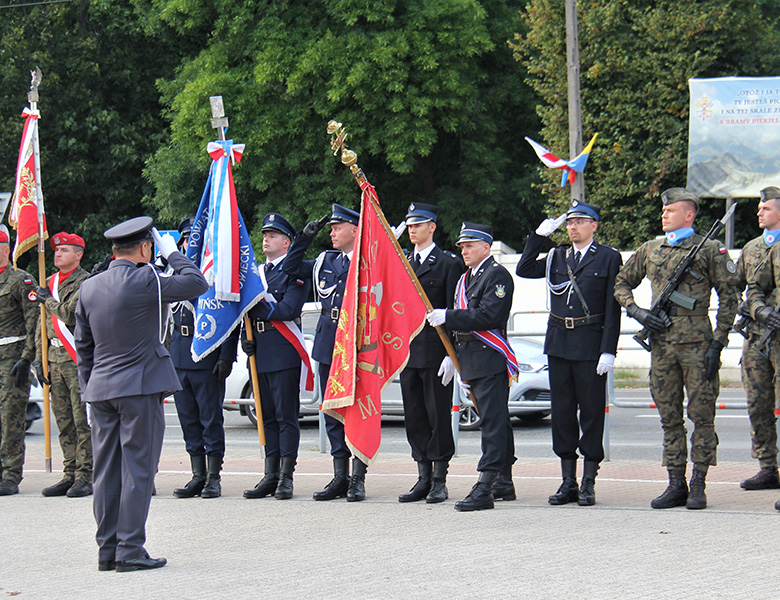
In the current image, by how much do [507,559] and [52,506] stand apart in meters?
3.96

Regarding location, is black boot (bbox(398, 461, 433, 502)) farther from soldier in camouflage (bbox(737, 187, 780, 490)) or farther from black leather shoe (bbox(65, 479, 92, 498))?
black leather shoe (bbox(65, 479, 92, 498))

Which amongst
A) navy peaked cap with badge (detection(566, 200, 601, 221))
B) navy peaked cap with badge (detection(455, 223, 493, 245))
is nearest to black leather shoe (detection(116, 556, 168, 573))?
navy peaked cap with badge (detection(455, 223, 493, 245))

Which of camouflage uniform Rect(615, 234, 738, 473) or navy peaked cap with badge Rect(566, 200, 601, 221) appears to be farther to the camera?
navy peaked cap with badge Rect(566, 200, 601, 221)

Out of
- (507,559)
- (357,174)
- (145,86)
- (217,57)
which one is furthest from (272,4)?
(507,559)

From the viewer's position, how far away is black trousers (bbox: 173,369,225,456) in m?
8.27

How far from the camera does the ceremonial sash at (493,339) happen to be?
7512mm

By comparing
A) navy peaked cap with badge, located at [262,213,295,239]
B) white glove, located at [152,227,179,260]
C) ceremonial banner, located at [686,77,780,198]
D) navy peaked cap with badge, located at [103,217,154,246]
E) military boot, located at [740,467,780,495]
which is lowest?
military boot, located at [740,467,780,495]

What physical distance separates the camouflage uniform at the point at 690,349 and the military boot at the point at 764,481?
3.00 feet

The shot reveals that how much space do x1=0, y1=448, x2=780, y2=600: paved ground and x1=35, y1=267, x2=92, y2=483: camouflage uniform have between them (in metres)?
0.38

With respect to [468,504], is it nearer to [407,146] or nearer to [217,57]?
[407,146]

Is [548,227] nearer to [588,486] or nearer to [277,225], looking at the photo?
[588,486]

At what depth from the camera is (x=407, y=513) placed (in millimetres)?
7281

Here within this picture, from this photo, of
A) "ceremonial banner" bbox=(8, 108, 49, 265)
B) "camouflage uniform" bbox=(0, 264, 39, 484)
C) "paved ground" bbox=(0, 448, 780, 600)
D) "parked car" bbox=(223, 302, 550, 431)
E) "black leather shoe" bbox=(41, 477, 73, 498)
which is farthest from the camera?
"parked car" bbox=(223, 302, 550, 431)

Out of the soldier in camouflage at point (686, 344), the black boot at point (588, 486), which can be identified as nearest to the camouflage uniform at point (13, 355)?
the black boot at point (588, 486)
